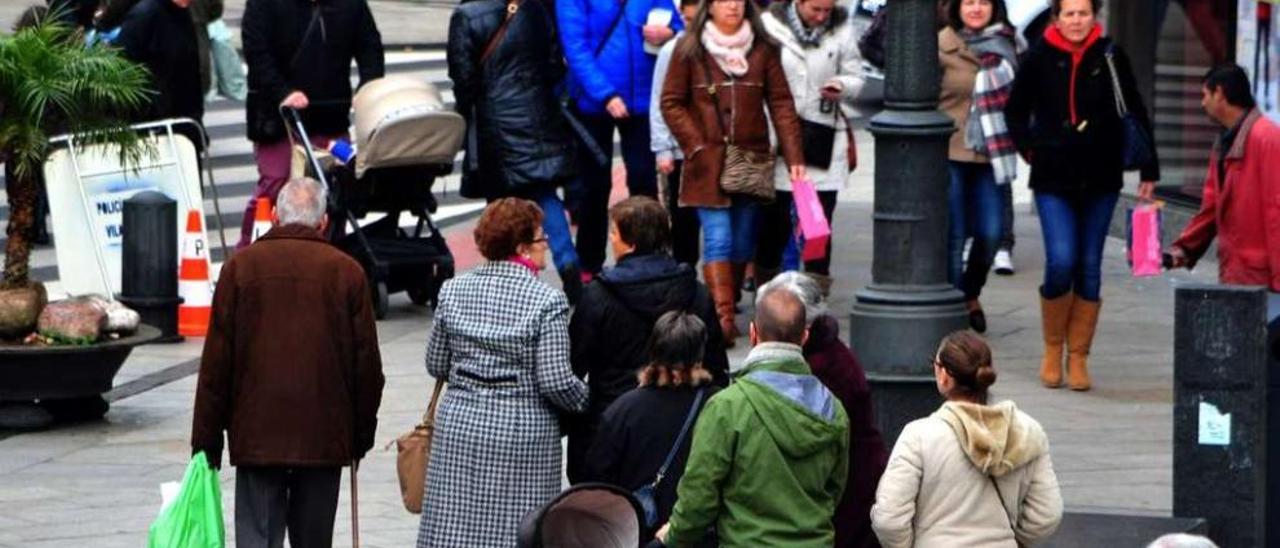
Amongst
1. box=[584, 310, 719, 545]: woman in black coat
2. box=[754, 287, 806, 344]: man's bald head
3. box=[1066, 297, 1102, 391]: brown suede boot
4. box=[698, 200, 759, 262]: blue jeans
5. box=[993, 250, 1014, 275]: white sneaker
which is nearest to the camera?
box=[754, 287, 806, 344]: man's bald head

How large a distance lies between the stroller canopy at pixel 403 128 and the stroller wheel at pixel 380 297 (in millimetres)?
597

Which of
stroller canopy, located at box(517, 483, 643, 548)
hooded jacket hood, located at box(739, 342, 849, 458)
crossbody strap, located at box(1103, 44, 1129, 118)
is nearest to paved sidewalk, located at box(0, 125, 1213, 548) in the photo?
crossbody strap, located at box(1103, 44, 1129, 118)

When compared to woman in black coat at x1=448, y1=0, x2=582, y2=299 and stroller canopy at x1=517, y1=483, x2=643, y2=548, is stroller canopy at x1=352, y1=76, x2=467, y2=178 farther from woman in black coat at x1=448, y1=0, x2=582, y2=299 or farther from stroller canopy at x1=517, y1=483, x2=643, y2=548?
stroller canopy at x1=517, y1=483, x2=643, y2=548

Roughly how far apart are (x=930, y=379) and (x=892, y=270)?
16.5 inches

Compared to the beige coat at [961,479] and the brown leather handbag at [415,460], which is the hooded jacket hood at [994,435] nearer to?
the beige coat at [961,479]

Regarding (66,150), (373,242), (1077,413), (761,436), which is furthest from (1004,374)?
(761,436)

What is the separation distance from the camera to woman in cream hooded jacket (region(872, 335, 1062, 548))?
22.6 feet

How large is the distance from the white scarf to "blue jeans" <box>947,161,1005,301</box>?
1562mm

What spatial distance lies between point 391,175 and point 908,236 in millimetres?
5150

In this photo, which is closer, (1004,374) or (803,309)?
(803,309)

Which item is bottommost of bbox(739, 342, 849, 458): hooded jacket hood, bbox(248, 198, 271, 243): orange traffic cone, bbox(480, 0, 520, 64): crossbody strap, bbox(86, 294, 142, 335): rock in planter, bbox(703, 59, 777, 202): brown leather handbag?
bbox(248, 198, 271, 243): orange traffic cone

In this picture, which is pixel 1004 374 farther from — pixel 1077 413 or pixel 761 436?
pixel 761 436

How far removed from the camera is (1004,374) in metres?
12.6

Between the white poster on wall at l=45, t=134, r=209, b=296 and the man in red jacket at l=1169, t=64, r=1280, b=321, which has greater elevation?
the man in red jacket at l=1169, t=64, r=1280, b=321
